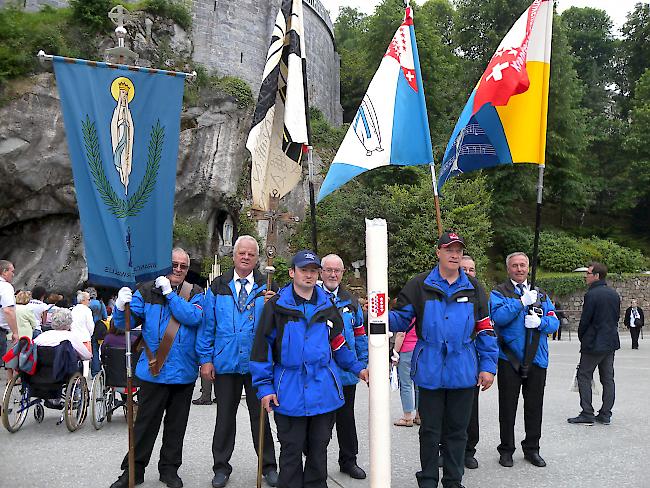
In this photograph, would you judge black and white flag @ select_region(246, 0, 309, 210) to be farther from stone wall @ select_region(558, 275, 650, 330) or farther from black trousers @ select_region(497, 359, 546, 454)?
stone wall @ select_region(558, 275, 650, 330)

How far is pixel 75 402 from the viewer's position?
6980mm

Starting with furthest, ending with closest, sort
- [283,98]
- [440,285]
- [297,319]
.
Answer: [283,98]
[440,285]
[297,319]

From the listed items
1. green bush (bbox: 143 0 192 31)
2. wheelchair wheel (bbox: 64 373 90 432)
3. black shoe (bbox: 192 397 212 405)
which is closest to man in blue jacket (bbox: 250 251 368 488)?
wheelchair wheel (bbox: 64 373 90 432)

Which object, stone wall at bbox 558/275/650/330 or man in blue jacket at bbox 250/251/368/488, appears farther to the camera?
stone wall at bbox 558/275/650/330

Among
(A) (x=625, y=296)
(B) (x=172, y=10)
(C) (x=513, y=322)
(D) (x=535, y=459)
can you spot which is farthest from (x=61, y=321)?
(A) (x=625, y=296)

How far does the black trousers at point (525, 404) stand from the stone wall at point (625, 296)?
2381 cm

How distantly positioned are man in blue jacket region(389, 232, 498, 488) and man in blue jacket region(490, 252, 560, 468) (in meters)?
0.85

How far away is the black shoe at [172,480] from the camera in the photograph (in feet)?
15.2

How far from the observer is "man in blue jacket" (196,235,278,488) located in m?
4.68

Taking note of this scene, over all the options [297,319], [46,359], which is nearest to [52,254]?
[46,359]

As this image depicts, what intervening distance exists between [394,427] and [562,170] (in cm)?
2876

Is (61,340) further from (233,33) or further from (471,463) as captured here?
(233,33)

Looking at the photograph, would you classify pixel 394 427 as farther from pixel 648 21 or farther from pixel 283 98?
pixel 648 21

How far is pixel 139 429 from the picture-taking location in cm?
466
